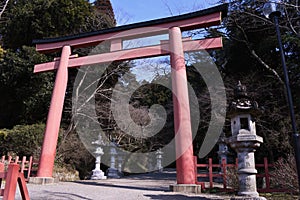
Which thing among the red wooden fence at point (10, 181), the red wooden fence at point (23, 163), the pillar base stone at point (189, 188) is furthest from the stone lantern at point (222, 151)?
the red wooden fence at point (10, 181)

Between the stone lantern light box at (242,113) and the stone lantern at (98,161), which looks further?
the stone lantern at (98,161)

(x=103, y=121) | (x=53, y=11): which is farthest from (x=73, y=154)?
(x=53, y=11)

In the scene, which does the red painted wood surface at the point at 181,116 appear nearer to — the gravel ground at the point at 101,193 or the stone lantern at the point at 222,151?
the gravel ground at the point at 101,193

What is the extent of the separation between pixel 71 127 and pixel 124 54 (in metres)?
5.30

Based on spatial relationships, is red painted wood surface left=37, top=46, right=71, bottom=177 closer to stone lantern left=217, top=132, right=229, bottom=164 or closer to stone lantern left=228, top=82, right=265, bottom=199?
stone lantern left=228, top=82, right=265, bottom=199

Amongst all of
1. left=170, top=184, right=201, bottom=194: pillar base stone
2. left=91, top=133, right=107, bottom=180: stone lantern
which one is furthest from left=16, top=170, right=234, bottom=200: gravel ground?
left=91, top=133, right=107, bottom=180: stone lantern

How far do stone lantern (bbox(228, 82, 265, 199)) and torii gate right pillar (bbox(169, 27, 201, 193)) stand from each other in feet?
5.43

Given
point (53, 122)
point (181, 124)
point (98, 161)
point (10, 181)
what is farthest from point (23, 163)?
point (10, 181)

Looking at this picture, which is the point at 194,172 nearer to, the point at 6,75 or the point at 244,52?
the point at 244,52

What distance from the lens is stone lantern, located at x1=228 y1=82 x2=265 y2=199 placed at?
13.0ft

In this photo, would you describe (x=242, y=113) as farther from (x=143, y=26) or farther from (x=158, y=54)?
(x=143, y=26)

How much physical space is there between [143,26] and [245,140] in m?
4.94

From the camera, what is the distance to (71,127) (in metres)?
11.0

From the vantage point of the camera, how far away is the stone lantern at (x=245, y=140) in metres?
3.96
